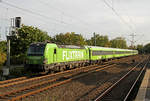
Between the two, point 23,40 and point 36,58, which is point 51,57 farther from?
point 23,40

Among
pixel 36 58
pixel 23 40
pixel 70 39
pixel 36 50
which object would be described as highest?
pixel 70 39

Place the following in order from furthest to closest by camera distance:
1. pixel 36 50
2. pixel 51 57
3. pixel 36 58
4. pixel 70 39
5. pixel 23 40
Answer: pixel 70 39 → pixel 23 40 → pixel 51 57 → pixel 36 50 → pixel 36 58

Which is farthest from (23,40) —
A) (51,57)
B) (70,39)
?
(70,39)

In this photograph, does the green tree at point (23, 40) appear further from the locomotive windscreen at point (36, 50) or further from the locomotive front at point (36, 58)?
the locomotive front at point (36, 58)

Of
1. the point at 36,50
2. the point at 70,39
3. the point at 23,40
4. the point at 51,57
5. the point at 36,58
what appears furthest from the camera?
the point at 70,39

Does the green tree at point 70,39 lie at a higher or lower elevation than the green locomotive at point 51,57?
higher

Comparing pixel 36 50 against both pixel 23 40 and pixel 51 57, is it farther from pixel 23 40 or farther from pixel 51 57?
pixel 23 40

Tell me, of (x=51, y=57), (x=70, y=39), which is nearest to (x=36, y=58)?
(x=51, y=57)

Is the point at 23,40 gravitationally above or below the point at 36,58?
above

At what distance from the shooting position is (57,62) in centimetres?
1634

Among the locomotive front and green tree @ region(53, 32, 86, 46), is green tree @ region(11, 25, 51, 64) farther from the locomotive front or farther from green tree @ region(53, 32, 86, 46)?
green tree @ region(53, 32, 86, 46)

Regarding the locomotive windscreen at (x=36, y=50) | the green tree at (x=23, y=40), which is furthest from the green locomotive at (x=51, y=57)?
the green tree at (x=23, y=40)

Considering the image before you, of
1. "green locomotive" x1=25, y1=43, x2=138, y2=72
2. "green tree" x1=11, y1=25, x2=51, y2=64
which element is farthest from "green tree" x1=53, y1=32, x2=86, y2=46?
"green locomotive" x1=25, y1=43, x2=138, y2=72

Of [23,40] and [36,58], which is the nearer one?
[36,58]
